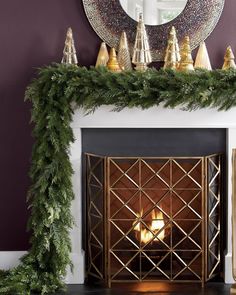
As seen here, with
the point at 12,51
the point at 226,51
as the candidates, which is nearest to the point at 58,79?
the point at 12,51

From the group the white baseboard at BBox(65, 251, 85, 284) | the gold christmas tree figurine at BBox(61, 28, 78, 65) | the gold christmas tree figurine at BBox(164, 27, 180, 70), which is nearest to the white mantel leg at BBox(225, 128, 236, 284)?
the gold christmas tree figurine at BBox(164, 27, 180, 70)

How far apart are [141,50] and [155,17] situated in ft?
0.82

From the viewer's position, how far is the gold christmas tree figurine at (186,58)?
3561 millimetres

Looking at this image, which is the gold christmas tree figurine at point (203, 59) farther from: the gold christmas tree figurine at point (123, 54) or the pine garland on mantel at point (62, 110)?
the gold christmas tree figurine at point (123, 54)

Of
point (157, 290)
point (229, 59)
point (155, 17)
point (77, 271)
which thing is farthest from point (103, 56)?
point (157, 290)

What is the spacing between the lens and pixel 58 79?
346 centimetres

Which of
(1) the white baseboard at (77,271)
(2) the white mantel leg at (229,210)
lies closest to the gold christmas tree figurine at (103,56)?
(2) the white mantel leg at (229,210)

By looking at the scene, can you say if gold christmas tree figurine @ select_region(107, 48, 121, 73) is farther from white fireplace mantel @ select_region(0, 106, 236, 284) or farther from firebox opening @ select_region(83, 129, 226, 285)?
firebox opening @ select_region(83, 129, 226, 285)

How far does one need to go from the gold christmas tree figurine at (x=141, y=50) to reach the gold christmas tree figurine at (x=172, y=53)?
0.11 metres

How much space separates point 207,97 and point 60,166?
2.94 ft

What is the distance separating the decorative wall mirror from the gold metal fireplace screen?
702 millimetres

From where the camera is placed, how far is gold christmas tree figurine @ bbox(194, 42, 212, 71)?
3664 mm

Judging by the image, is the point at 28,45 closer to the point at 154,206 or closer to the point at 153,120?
the point at 153,120

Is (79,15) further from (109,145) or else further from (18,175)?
(18,175)
